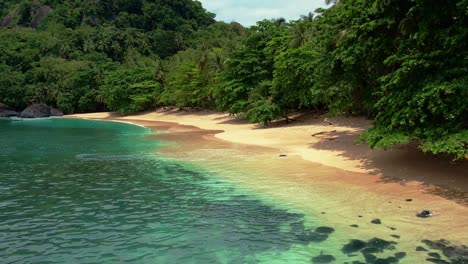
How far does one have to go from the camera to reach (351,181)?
53.9ft

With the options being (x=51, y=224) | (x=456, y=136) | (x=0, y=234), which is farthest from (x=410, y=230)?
(x=0, y=234)

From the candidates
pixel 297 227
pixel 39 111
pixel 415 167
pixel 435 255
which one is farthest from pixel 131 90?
pixel 435 255

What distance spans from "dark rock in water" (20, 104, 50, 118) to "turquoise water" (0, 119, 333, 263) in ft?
213

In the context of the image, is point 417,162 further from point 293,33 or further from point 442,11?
point 293,33

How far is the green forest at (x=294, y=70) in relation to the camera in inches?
557

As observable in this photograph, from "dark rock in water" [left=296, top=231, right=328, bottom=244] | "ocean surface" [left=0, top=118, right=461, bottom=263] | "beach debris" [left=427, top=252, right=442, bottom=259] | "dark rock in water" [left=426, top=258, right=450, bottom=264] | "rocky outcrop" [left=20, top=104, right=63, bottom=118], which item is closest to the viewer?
"dark rock in water" [left=426, top=258, right=450, bottom=264]

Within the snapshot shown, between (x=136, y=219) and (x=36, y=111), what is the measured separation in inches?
3060

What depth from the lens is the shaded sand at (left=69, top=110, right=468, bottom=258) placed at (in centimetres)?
1100

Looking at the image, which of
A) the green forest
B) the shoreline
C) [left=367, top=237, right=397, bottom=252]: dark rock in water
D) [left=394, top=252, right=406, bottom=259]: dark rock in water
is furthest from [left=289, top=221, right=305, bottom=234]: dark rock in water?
the shoreline

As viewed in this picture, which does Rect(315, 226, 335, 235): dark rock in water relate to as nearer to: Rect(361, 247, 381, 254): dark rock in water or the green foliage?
Rect(361, 247, 381, 254): dark rock in water

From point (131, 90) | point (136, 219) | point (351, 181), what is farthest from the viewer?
point (131, 90)

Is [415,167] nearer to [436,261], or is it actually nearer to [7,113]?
[436,261]

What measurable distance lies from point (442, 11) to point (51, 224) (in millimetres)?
14947

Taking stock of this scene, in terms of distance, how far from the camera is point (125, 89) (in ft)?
234
